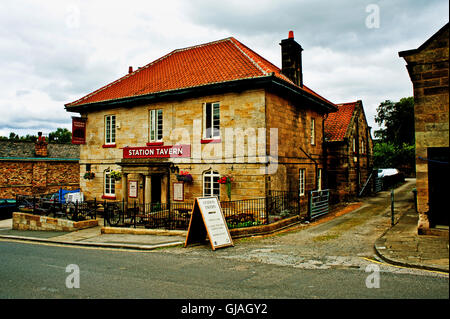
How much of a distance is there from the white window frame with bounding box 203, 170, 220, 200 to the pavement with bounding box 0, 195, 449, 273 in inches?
142

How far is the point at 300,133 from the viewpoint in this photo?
17578 mm

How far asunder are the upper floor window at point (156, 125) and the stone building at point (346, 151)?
11260mm

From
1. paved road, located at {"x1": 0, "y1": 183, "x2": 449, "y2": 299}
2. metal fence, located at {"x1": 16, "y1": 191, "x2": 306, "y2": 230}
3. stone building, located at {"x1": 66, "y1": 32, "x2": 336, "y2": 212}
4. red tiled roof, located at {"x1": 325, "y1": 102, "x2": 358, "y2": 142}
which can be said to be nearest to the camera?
paved road, located at {"x1": 0, "y1": 183, "x2": 449, "y2": 299}

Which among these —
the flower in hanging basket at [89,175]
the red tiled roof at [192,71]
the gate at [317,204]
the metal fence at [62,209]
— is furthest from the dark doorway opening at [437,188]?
the flower in hanging basket at [89,175]

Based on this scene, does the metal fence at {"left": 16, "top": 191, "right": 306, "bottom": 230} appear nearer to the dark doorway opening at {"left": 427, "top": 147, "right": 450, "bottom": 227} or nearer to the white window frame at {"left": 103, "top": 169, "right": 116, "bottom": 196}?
the white window frame at {"left": 103, "top": 169, "right": 116, "bottom": 196}

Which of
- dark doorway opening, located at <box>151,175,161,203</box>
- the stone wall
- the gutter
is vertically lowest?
the stone wall

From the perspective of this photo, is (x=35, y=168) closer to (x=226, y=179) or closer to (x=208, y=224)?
(x=226, y=179)

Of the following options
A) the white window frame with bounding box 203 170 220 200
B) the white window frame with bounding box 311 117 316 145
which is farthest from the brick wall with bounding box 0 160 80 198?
the white window frame with bounding box 311 117 316 145

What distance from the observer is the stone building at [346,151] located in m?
21.6

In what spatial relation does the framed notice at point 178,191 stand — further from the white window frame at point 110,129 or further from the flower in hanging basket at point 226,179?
the white window frame at point 110,129

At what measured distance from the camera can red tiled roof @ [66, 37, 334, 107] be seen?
15.3 meters

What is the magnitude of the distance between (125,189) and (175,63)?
8396 millimetres
